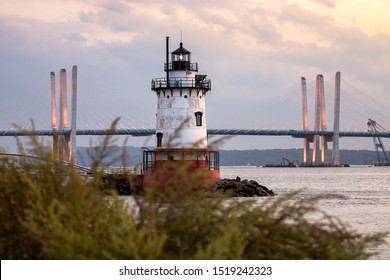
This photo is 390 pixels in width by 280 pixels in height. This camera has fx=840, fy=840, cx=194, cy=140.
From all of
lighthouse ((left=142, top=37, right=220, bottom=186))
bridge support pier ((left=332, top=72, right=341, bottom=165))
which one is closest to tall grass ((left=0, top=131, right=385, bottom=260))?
lighthouse ((left=142, top=37, right=220, bottom=186))

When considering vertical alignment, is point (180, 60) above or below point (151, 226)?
above

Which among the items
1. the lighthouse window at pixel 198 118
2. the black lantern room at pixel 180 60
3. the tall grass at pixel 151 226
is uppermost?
the black lantern room at pixel 180 60

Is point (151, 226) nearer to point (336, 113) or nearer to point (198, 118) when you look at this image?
point (198, 118)

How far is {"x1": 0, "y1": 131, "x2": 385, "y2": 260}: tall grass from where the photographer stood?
618 cm

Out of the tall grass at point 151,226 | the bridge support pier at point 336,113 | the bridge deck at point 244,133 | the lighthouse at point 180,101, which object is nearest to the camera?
the tall grass at point 151,226

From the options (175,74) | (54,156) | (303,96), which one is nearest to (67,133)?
(303,96)

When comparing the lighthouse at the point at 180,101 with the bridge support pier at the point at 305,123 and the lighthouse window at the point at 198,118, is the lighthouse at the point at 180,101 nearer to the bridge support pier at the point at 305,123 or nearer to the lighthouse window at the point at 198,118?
the lighthouse window at the point at 198,118

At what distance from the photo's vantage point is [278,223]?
21.9 feet

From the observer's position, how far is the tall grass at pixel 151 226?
6.18 meters

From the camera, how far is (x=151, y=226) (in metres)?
6.31

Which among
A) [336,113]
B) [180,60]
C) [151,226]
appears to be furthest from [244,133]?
[151,226]

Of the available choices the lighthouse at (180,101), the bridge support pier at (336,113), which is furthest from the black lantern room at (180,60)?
the bridge support pier at (336,113)

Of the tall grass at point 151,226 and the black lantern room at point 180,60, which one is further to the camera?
the black lantern room at point 180,60

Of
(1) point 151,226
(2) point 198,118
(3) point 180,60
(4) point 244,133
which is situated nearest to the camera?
(1) point 151,226
